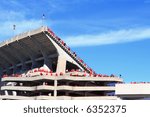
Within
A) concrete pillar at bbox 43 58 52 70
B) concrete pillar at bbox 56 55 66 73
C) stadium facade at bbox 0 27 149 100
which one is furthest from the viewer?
concrete pillar at bbox 43 58 52 70

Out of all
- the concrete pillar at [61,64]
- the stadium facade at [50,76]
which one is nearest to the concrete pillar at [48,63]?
the stadium facade at [50,76]

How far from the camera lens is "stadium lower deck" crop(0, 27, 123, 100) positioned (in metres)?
106

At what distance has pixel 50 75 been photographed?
10806 cm

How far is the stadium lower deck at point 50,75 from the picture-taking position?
106 meters

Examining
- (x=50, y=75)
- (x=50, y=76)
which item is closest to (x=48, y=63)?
(x=50, y=75)

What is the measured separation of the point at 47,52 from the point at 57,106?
99036mm

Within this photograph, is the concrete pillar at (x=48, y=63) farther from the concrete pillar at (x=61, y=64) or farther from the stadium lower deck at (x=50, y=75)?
the concrete pillar at (x=61, y=64)

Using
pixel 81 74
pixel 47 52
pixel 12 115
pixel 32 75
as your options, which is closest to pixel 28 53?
pixel 47 52

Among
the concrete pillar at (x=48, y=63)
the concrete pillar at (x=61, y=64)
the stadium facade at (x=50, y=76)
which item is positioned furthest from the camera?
the concrete pillar at (x=48, y=63)

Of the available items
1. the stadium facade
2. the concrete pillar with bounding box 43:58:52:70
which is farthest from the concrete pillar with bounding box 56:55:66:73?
the concrete pillar with bounding box 43:58:52:70

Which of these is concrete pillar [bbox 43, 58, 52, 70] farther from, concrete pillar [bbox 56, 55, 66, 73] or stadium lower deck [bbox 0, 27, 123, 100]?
concrete pillar [bbox 56, 55, 66, 73]

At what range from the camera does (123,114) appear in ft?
72.5

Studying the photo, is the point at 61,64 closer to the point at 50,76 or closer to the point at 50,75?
the point at 50,75

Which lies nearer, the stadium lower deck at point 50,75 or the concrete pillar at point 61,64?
the stadium lower deck at point 50,75
